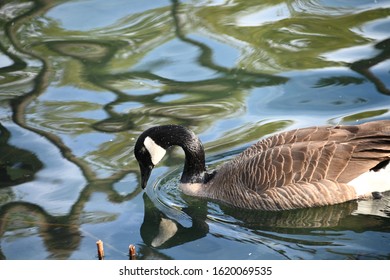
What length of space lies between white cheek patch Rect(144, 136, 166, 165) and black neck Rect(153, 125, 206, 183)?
51mm

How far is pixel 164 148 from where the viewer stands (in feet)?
25.6

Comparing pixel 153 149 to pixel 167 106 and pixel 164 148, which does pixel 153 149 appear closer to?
pixel 164 148

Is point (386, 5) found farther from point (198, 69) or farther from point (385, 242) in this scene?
point (385, 242)

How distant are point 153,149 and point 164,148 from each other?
141 mm

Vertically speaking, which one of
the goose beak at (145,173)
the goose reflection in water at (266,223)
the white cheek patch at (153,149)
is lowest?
the goose reflection in water at (266,223)

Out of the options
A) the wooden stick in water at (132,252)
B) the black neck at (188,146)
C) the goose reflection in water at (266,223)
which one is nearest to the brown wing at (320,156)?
the goose reflection in water at (266,223)

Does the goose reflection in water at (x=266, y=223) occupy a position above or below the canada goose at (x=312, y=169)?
below

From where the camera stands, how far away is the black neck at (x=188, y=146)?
772 centimetres

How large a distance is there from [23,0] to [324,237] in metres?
7.92

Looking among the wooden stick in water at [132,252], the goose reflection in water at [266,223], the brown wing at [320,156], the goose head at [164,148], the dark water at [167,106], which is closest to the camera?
the wooden stick in water at [132,252]

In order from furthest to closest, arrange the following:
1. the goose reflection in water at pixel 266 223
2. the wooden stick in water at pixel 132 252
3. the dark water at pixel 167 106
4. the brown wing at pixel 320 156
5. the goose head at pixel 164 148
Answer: the goose head at pixel 164 148, the brown wing at pixel 320 156, the dark water at pixel 167 106, the goose reflection in water at pixel 266 223, the wooden stick in water at pixel 132 252

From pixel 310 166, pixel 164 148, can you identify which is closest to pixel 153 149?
pixel 164 148

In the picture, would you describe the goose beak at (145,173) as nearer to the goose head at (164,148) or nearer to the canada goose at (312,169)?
the goose head at (164,148)

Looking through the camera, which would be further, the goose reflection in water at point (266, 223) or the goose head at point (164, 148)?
the goose head at point (164, 148)
